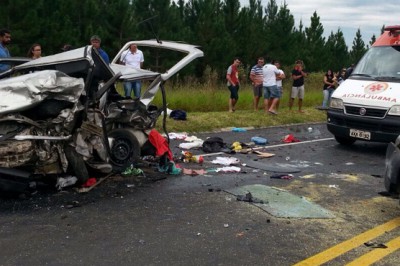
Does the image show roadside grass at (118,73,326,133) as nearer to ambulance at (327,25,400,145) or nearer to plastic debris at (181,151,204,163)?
plastic debris at (181,151,204,163)

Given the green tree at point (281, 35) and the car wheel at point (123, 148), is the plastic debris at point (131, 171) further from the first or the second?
the green tree at point (281, 35)

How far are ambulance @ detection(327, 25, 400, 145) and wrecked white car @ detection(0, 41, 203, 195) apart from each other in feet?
14.0

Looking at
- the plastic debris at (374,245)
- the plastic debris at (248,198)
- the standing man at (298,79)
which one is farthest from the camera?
the standing man at (298,79)

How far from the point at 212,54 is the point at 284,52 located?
9.66 metres

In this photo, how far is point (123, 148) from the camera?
652 centimetres

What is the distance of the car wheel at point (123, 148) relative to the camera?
643 cm

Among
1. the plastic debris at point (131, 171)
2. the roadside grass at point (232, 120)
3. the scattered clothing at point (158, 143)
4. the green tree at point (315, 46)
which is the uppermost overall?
the green tree at point (315, 46)

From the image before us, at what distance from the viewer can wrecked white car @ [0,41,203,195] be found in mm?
5242

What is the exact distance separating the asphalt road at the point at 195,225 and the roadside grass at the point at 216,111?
534 centimetres

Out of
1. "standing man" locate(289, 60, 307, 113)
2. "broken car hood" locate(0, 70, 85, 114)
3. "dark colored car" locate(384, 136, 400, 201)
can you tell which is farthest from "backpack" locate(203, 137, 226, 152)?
"standing man" locate(289, 60, 307, 113)

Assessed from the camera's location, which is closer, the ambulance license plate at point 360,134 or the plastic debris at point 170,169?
the plastic debris at point 170,169

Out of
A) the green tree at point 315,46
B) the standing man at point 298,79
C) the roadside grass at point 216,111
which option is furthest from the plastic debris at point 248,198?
the green tree at point 315,46

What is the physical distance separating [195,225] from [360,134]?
5221mm

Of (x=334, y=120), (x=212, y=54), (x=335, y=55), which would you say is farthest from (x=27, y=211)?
(x=335, y=55)
